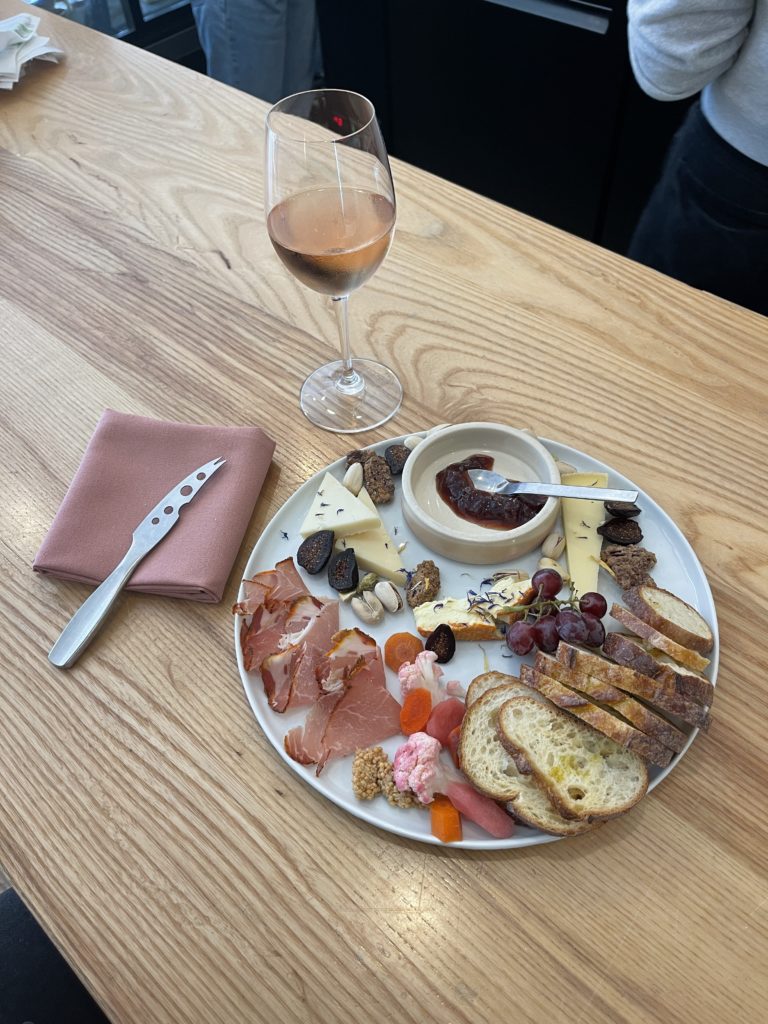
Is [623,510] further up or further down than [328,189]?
further down

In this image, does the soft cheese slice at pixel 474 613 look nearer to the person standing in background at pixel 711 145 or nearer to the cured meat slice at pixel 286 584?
the cured meat slice at pixel 286 584

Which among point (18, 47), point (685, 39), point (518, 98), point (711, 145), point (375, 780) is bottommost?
point (518, 98)

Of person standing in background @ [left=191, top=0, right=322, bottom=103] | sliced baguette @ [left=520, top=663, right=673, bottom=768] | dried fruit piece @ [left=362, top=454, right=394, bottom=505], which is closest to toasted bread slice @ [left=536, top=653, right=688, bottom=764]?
sliced baguette @ [left=520, top=663, right=673, bottom=768]

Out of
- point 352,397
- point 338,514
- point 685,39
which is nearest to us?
point 338,514

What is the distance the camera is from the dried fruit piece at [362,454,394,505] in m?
0.98

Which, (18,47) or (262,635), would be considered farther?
(18,47)

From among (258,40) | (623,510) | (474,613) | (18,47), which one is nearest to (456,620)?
(474,613)

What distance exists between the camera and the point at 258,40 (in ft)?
9.65

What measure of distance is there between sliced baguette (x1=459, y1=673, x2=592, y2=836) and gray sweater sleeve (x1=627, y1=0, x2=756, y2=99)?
107 centimetres

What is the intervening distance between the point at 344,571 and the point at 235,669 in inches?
6.1

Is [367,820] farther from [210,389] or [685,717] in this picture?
[210,389]

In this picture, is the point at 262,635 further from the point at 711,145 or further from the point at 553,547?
the point at 711,145

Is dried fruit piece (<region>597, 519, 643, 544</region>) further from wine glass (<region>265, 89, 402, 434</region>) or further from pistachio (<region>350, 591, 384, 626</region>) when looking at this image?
wine glass (<region>265, 89, 402, 434</region>)

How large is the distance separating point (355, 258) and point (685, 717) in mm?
579
